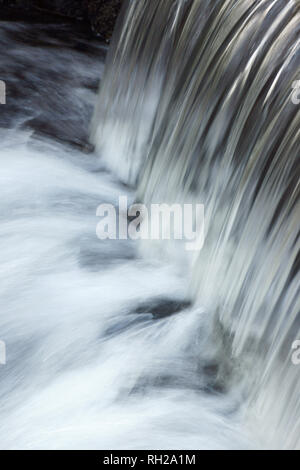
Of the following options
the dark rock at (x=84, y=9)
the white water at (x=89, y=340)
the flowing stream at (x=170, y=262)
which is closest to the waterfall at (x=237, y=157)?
the flowing stream at (x=170, y=262)

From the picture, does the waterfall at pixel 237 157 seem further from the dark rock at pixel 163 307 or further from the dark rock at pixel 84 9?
the dark rock at pixel 84 9

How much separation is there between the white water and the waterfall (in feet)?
0.39

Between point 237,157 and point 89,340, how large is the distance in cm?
75

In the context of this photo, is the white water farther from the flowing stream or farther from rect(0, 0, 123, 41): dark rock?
rect(0, 0, 123, 41): dark rock

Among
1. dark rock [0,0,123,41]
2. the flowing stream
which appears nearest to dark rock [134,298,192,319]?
the flowing stream

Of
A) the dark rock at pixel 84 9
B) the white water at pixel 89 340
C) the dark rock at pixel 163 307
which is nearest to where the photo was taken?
the white water at pixel 89 340

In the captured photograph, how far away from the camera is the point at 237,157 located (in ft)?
8.45

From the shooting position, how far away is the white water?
7.04 ft

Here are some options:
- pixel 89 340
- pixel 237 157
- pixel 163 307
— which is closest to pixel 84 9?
pixel 237 157

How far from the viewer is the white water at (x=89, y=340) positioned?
7.04ft

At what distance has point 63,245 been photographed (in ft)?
9.66

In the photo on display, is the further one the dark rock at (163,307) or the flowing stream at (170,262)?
the dark rock at (163,307)

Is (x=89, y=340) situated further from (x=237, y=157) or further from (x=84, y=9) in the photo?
(x=84, y=9)

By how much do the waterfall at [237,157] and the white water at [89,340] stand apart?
0.39 feet
